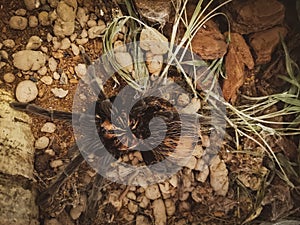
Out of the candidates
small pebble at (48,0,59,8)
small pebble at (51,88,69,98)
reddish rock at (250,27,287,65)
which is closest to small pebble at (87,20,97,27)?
small pebble at (48,0,59,8)

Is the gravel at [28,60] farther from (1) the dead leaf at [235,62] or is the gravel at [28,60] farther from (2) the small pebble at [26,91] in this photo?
(1) the dead leaf at [235,62]

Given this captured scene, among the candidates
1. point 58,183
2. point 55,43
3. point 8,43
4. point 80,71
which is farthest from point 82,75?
point 58,183

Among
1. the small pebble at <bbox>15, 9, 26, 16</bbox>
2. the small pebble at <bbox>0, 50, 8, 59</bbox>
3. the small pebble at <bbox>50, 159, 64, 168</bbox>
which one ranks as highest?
the small pebble at <bbox>15, 9, 26, 16</bbox>

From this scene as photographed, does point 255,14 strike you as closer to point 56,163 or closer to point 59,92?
point 59,92

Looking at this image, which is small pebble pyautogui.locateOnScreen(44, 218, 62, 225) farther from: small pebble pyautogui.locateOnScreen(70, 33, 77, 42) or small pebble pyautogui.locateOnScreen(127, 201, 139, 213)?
small pebble pyautogui.locateOnScreen(70, 33, 77, 42)

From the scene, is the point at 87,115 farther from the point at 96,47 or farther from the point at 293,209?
the point at 293,209

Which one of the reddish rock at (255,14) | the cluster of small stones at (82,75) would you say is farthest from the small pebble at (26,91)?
the reddish rock at (255,14)

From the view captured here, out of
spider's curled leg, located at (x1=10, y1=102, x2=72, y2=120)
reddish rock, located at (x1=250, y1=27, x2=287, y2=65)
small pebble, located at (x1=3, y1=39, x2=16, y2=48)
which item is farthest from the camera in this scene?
reddish rock, located at (x1=250, y1=27, x2=287, y2=65)
